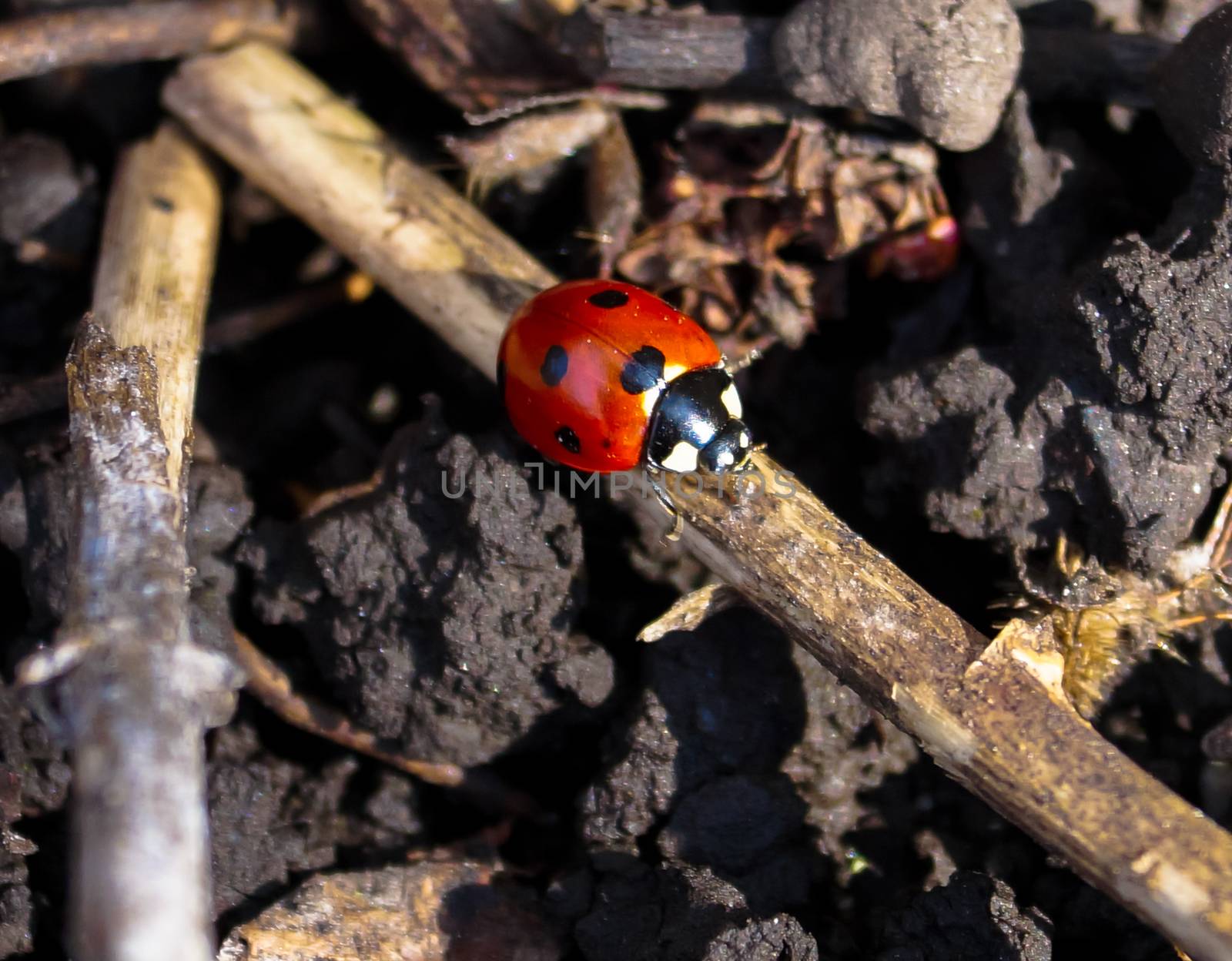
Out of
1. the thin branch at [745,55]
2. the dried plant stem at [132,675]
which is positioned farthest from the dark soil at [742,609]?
the dried plant stem at [132,675]

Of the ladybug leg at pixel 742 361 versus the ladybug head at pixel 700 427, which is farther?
the ladybug leg at pixel 742 361

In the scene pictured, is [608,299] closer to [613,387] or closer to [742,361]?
[613,387]

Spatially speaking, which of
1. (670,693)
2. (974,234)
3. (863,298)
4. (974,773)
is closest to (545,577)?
(670,693)

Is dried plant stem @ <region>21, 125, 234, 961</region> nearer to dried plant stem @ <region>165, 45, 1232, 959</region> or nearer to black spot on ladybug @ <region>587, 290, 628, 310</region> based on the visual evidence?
dried plant stem @ <region>165, 45, 1232, 959</region>

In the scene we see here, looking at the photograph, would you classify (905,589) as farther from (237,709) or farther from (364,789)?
(237,709)

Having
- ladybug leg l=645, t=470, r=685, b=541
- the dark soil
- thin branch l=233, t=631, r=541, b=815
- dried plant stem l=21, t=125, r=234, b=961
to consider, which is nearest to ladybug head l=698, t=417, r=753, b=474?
ladybug leg l=645, t=470, r=685, b=541

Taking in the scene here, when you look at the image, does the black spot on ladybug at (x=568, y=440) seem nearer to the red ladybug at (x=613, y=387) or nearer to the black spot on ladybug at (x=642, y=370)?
the red ladybug at (x=613, y=387)

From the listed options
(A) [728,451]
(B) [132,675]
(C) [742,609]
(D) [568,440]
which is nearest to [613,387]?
(D) [568,440]

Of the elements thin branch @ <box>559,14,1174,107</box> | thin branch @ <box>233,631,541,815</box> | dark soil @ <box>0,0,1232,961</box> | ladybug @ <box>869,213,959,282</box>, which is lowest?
thin branch @ <box>233,631,541,815</box>
